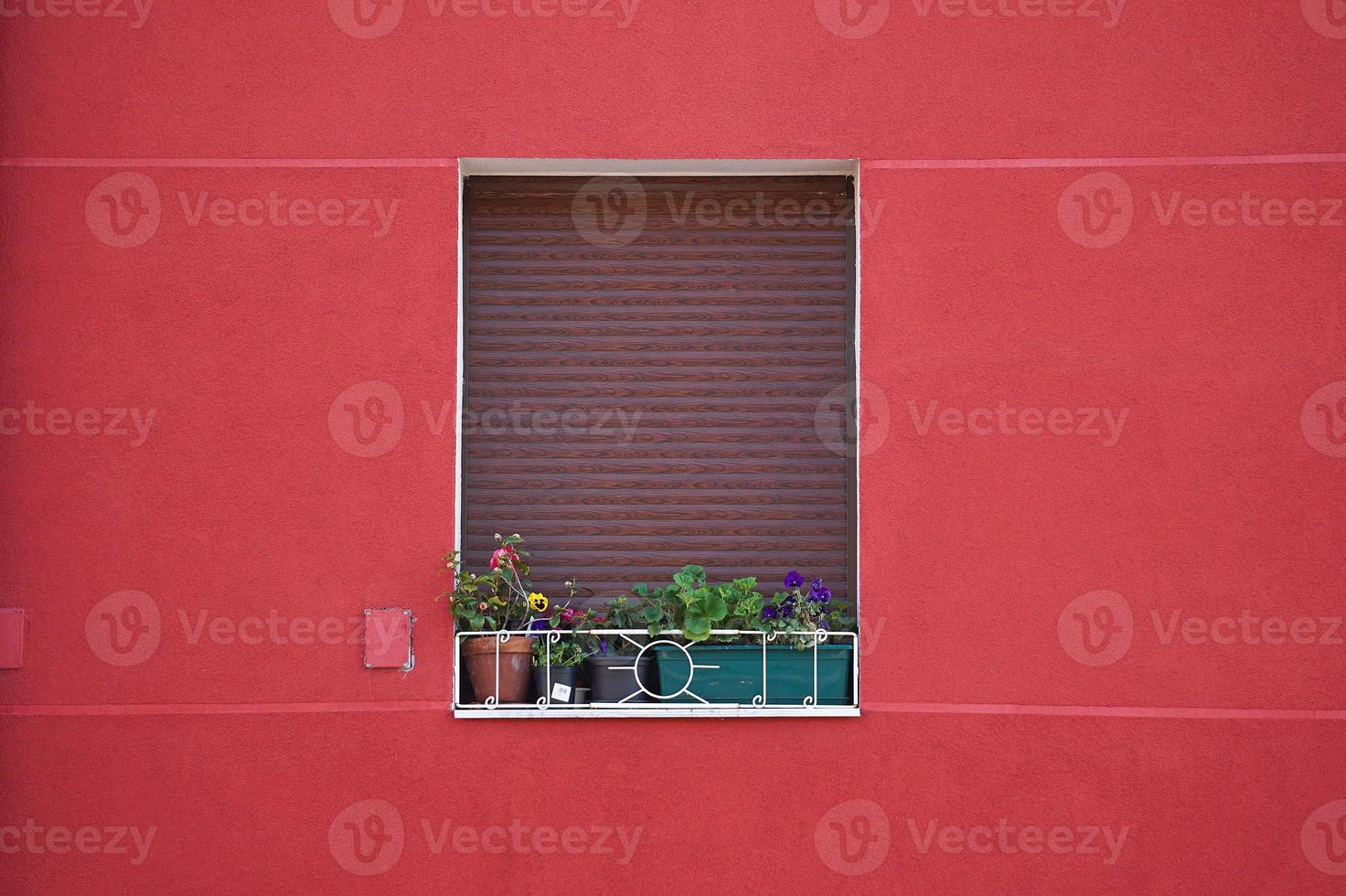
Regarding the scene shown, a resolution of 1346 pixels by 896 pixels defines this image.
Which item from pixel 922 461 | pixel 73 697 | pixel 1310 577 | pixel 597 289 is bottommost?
pixel 73 697

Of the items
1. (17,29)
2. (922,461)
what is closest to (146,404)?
(17,29)

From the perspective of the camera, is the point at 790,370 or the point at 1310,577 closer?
the point at 1310,577

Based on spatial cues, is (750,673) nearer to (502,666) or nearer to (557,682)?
(557,682)

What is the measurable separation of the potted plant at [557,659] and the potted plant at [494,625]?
4 centimetres

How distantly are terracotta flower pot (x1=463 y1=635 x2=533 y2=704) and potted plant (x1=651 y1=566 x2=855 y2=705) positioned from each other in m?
0.47

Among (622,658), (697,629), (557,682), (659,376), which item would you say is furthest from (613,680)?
(659,376)

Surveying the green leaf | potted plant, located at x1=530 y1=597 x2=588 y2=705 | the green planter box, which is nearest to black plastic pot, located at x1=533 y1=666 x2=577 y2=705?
potted plant, located at x1=530 y1=597 x2=588 y2=705

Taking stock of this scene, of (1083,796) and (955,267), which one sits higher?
(955,267)

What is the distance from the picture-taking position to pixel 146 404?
444 cm

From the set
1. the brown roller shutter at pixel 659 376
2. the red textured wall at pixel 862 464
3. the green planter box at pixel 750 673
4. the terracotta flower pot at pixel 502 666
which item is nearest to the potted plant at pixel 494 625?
the terracotta flower pot at pixel 502 666

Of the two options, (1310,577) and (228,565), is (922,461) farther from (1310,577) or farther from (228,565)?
(228,565)

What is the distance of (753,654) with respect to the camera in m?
4.39

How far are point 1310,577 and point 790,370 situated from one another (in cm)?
200

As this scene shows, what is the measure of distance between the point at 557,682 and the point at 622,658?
0.25 meters
